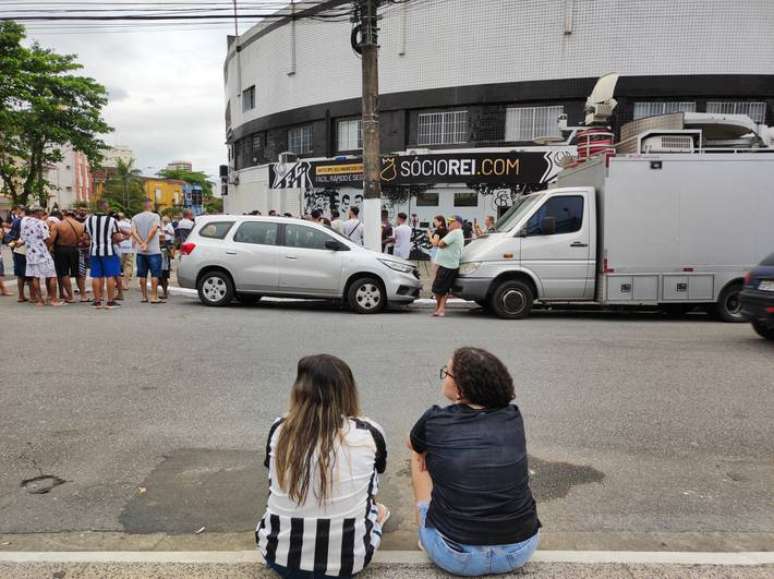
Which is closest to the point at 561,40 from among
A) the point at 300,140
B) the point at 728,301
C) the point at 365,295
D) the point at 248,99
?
the point at 300,140

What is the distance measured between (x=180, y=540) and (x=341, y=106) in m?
22.4

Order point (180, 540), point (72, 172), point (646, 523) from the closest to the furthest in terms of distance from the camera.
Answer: point (180, 540) < point (646, 523) < point (72, 172)

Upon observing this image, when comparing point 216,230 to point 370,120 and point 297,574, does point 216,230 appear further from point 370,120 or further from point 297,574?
point 297,574

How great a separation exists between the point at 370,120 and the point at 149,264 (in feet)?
17.7

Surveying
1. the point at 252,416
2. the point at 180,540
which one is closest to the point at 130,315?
the point at 252,416

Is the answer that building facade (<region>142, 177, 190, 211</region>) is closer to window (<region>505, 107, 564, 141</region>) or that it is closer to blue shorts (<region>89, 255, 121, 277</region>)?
window (<region>505, 107, 564, 141</region>)

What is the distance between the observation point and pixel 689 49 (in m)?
19.5

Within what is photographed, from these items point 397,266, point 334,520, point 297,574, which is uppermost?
point 397,266

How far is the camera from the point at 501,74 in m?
20.8

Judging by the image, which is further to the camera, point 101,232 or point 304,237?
point 304,237

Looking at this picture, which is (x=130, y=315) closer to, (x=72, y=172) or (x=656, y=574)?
(x=656, y=574)

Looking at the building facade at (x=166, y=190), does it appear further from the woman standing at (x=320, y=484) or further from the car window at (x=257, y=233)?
the woman standing at (x=320, y=484)

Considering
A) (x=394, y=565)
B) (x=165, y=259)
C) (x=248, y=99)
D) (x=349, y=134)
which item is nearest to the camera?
(x=394, y=565)

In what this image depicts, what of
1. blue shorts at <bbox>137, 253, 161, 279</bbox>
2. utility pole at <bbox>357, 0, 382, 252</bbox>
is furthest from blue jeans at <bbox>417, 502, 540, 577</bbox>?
utility pole at <bbox>357, 0, 382, 252</bbox>
